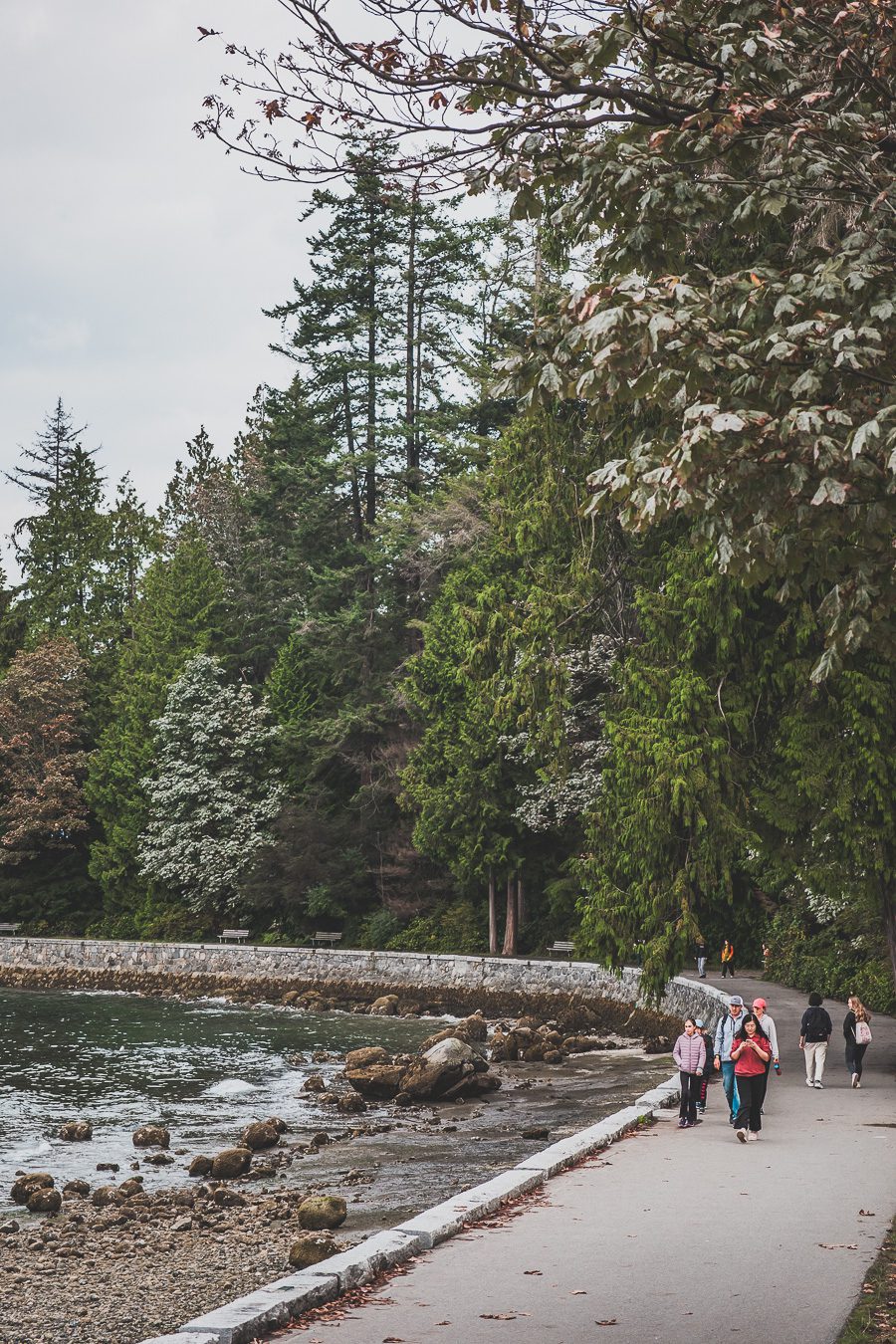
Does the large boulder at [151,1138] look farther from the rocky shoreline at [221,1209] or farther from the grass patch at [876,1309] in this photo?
the grass patch at [876,1309]

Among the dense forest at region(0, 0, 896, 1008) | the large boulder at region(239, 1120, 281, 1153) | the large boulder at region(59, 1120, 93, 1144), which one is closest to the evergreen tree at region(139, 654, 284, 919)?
the dense forest at region(0, 0, 896, 1008)

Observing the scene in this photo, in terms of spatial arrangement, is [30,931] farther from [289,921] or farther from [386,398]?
[386,398]

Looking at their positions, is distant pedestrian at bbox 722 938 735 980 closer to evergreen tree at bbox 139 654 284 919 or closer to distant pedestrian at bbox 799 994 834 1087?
distant pedestrian at bbox 799 994 834 1087

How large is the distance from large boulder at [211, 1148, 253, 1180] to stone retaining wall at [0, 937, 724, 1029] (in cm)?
1036

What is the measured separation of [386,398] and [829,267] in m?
45.1

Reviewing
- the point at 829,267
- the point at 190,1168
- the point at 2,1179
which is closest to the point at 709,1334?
the point at 829,267

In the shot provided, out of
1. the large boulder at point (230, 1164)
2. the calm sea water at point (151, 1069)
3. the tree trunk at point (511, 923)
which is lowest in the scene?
the calm sea water at point (151, 1069)

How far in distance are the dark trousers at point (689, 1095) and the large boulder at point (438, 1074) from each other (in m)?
7.54

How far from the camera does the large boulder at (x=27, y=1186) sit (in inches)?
576

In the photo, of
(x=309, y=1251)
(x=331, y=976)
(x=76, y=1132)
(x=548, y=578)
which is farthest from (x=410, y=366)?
(x=309, y=1251)

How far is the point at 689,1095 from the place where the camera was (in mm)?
14000

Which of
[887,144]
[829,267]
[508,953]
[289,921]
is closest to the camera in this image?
[829,267]

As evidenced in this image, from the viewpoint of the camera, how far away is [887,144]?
23.1 feet

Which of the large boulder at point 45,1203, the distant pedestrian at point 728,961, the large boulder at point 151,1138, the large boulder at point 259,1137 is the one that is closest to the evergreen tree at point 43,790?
the distant pedestrian at point 728,961
